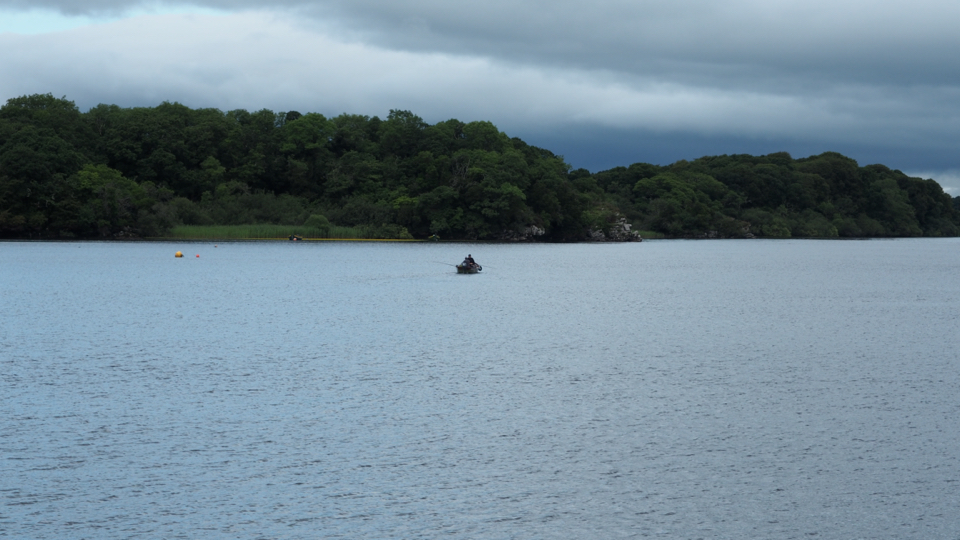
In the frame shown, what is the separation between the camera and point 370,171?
156375 mm

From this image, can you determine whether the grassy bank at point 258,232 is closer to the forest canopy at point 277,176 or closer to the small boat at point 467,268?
the forest canopy at point 277,176

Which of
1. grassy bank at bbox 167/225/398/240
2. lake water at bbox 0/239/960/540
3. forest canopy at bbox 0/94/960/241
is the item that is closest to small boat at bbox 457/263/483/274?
lake water at bbox 0/239/960/540

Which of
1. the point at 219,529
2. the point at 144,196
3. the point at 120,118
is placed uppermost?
the point at 120,118

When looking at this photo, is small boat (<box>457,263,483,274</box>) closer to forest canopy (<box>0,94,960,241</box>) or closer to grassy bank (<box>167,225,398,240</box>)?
grassy bank (<box>167,225,398,240</box>)

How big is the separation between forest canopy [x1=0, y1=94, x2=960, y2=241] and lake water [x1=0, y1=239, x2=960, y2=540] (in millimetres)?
82544

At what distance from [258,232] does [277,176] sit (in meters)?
32.5

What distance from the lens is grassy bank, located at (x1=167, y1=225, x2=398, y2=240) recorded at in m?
128

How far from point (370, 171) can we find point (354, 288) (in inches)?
4082

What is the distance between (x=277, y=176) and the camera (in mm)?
162500

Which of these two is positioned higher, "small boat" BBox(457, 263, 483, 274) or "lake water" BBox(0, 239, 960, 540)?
"small boat" BBox(457, 263, 483, 274)

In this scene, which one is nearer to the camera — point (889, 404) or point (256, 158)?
point (889, 404)

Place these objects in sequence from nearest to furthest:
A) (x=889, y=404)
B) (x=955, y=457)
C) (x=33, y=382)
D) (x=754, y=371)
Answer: (x=955, y=457), (x=889, y=404), (x=33, y=382), (x=754, y=371)

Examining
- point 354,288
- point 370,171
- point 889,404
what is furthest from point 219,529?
point 370,171

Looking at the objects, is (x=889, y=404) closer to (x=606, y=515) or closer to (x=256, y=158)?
(x=606, y=515)
